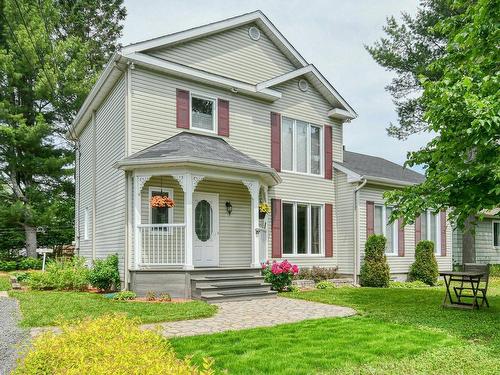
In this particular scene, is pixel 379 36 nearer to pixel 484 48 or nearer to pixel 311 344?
pixel 484 48

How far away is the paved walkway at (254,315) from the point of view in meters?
6.95

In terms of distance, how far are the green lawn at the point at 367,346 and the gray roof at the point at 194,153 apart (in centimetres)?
478

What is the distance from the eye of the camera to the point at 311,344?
591 cm

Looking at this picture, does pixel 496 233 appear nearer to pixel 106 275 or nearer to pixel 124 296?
pixel 106 275

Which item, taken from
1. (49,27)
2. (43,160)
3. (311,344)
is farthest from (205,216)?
(49,27)

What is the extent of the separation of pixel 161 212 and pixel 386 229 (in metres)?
8.61

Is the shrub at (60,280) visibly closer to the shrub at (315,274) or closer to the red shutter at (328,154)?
the shrub at (315,274)

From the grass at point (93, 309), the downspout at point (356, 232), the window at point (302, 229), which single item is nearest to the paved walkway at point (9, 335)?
the grass at point (93, 309)

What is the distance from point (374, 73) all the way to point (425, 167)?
13694mm

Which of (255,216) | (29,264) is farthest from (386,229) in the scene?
(29,264)

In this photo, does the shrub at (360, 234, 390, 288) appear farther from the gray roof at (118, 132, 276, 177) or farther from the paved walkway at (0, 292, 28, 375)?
the paved walkway at (0, 292, 28, 375)

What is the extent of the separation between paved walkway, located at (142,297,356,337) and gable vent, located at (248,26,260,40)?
8436mm

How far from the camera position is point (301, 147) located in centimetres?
1525

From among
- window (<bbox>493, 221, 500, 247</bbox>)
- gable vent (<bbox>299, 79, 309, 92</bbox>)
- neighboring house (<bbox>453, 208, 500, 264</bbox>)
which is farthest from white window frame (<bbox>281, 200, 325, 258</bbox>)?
window (<bbox>493, 221, 500, 247</bbox>)
